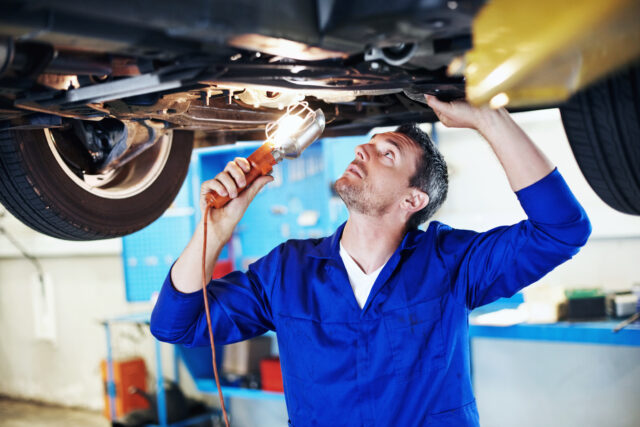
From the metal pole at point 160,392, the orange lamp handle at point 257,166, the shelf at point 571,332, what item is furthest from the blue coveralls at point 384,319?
the metal pole at point 160,392

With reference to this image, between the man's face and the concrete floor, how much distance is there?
427 centimetres

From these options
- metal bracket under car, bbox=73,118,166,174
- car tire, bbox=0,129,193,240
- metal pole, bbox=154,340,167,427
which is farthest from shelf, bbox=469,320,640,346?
metal pole, bbox=154,340,167,427

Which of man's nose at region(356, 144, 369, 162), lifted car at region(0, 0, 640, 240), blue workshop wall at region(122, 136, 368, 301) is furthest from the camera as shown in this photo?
blue workshop wall at region(122, 136, 368, 301)

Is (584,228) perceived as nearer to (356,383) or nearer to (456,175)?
(356,383)

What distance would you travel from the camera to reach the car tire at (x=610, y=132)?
1155 mm

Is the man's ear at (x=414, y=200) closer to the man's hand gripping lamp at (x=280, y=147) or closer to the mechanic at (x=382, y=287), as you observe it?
the mechanic at (x=382, y=287)

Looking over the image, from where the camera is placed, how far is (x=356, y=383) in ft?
4.75

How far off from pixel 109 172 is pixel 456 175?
2.67 m

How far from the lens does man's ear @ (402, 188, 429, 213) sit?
1.69m

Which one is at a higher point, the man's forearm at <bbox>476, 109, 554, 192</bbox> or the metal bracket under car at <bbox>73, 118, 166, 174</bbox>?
the metal bracket under car at <bbox>73, 118, 166, 174</bbox>

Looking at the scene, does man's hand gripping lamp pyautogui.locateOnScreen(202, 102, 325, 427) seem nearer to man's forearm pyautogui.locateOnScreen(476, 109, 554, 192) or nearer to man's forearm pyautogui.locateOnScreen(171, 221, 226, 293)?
man's forearm pyautogui.locateOnScreen(171, 221, 226, 293)

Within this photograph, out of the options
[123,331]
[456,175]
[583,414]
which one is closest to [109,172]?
[456,175]

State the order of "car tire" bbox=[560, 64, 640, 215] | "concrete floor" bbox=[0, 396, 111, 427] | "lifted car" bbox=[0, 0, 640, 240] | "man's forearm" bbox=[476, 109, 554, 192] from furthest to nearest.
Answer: "concrete floor" bbox=[0, 396, 111, 427] → "man's forearm" bbox=[476, 109, 554, 192] → "car tire" bbox=[560, 64, 640, 215] → "lifted car" bbox=[0, 0, 640, 240]

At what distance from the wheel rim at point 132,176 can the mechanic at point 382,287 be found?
35 centimetres
